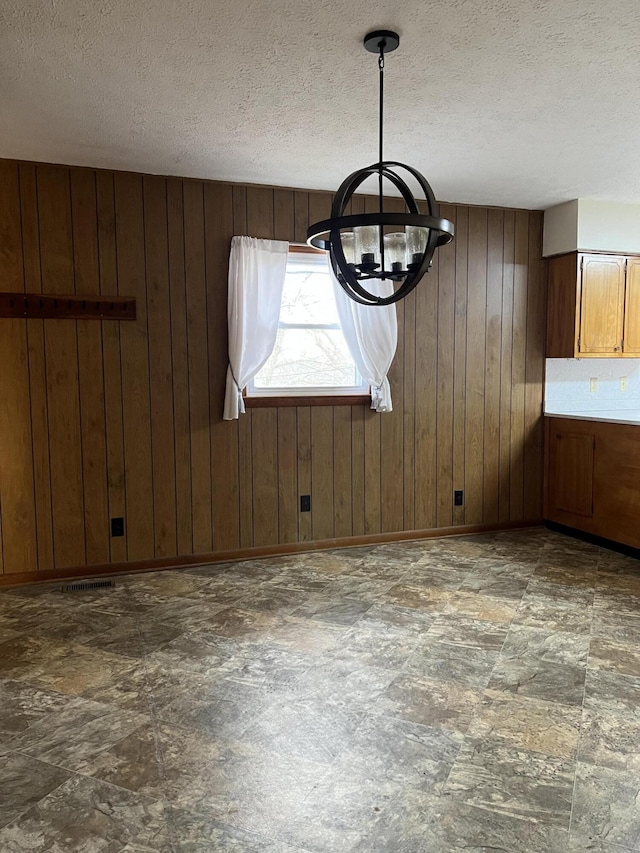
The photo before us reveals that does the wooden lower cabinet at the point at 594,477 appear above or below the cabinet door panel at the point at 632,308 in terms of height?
below

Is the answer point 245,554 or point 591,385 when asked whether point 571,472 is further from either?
point 245,554

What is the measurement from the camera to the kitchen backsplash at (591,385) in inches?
Result: 208

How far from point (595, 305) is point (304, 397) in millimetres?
2346

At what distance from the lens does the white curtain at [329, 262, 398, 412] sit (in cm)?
451

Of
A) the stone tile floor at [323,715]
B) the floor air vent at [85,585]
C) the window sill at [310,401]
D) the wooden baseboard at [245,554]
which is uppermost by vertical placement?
the window sill at [310,401]

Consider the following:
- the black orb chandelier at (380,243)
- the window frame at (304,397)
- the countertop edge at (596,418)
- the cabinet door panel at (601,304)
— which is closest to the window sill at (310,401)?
the window frame at (304,397)

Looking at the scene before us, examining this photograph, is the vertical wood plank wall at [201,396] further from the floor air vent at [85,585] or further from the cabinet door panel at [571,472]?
the cabinet door panel at [571,472]

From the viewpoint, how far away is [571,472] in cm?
500

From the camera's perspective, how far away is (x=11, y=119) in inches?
123

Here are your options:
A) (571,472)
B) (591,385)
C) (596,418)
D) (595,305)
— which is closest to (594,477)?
(571,472)

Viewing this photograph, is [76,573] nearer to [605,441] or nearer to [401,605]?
[401,605]

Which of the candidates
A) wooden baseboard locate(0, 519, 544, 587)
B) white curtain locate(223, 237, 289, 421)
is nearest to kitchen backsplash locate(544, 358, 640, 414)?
wooden baseboard locate(0, 519, 544, 587)

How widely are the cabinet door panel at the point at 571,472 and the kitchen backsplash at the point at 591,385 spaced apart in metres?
0.31

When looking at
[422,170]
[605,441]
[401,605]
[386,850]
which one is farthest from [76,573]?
[605,441]
